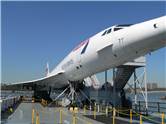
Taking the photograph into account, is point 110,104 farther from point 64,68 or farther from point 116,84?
point 64,68

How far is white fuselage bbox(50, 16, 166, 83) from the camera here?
1304 centimetres

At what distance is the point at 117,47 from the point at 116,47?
0.33 ft

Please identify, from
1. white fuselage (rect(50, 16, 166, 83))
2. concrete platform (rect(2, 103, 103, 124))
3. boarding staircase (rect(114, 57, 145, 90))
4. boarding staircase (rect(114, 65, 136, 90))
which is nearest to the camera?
white fuselage (rect(50, 16, 166, 83))

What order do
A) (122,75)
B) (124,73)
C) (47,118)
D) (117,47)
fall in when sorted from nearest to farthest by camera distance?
(117,47), (47,118), (124,73), (122,75)

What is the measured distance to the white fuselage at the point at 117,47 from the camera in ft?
42.8

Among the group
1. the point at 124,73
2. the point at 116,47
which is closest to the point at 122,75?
the point at 124,73

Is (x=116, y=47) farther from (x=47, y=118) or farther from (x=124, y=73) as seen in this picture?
(x=124, y=73)

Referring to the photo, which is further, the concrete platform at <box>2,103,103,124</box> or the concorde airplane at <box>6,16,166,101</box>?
the concrete platform at <box>2,103,103,124</box>

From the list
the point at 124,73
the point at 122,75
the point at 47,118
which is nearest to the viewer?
the point at 47,118

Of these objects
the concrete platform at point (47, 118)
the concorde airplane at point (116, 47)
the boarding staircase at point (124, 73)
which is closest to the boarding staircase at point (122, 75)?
the boarding staircase at point (124, 73)

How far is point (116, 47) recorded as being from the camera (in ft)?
50.7

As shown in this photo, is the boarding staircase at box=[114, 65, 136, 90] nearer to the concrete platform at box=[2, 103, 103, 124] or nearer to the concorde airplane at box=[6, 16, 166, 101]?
the concorde airplane at box=[6, 16, 166, 101]

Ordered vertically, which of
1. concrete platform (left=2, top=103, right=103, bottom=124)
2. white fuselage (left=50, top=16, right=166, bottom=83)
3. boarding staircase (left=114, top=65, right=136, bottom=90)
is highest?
white fuselage (left=50, top=16, right=166, bottom=83)

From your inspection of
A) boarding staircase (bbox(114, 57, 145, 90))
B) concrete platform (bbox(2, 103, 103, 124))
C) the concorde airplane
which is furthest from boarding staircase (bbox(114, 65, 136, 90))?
concrete platform (bbox(2, 103, 103, 124))
